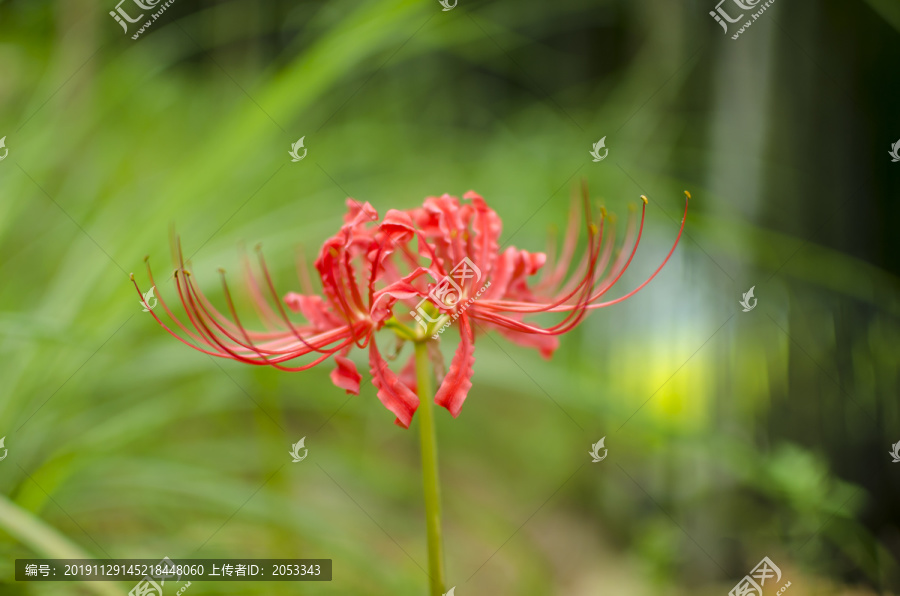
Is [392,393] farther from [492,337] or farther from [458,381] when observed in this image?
[492,337]

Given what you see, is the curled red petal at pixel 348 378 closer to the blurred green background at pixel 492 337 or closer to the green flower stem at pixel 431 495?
the green flower stem at pixel 431 495

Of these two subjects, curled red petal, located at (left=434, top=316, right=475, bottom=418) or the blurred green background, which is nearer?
curled red petal, located at (left=434, top=316, right=475, bottom=418)

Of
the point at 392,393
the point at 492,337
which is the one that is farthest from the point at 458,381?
the point at 492,337

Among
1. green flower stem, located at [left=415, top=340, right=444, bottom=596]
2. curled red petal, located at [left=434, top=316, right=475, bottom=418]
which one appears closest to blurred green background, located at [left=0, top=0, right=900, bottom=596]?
green flower stem, located at [left=415, top=340, right=444, bottom=596]

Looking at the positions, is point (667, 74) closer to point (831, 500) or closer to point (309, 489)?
point (831, 500)

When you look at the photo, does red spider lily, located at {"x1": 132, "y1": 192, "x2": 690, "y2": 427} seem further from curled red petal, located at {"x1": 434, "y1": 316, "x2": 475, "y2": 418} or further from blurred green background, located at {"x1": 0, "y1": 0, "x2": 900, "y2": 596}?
blurred green background, located at {"x1": 0, "y1": 0, "x2": 900, "y2": 596}

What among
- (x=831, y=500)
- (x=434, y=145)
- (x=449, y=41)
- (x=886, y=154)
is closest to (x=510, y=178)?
(x=434, y=145)
